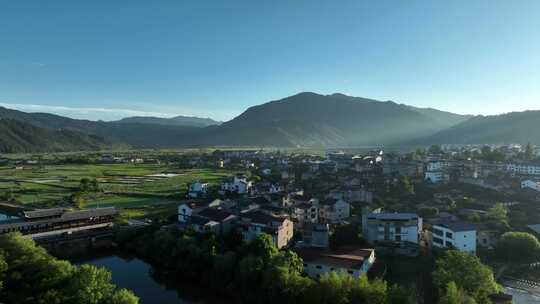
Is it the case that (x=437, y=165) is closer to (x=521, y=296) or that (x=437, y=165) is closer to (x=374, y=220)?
(x=374, y=220)

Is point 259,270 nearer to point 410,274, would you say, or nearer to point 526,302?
point 410,274

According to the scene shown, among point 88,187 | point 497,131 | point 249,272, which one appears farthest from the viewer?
point 497,131

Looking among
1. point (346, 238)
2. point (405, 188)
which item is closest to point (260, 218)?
point (346, 238)

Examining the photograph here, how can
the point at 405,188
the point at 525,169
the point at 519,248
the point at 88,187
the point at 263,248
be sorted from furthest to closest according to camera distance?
the point at 525,169
the point at 88,187
the point at 405,188
the point at 519,248
the point at 263,248

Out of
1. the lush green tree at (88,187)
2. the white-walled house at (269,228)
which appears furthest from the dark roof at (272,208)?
the lush green tree at (88,187)

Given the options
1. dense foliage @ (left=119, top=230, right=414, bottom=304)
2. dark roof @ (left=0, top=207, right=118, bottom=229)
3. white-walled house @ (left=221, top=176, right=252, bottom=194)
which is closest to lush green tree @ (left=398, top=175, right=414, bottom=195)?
white-walled house @ (left=221, top=176, right=252, bottom=194)

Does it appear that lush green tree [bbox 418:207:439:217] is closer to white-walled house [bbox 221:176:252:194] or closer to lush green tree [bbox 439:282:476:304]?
lush green tree [bbox 439:282:476:304]

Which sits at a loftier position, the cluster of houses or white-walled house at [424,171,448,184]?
white-walled house at [424,171,448,184]
